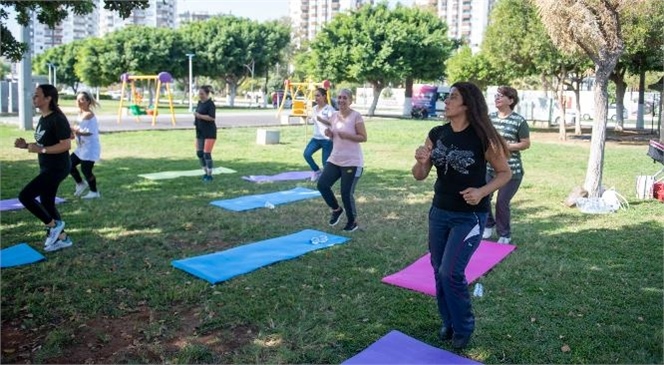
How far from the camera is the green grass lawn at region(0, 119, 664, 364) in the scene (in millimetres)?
3771

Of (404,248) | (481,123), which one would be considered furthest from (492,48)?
(481,123)

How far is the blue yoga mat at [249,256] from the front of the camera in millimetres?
5191

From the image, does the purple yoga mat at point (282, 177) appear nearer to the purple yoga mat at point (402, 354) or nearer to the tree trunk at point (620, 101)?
the purple yoga mat at point (402, 354)

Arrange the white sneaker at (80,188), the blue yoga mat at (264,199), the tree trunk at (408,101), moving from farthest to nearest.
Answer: the tree trunk at (408,101) → the white sneaker at (80,188) → the blue yoga mat at (264,199)

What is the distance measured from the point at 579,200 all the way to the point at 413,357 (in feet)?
19.5

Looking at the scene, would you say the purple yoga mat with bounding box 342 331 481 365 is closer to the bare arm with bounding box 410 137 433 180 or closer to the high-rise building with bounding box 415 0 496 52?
the bare arm with bounding box 410 137 433 180

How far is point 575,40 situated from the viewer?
890 centimetres

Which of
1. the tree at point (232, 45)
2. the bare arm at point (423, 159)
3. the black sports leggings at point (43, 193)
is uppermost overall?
the tree at point (232, 45)

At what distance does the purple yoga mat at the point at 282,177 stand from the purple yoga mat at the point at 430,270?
531 centimetres

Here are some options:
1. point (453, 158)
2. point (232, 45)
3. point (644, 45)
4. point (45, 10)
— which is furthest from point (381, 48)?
point (453, 158)

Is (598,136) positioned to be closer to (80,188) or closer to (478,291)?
(478,291)

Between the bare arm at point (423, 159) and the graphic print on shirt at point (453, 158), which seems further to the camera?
the bare arm at point (423, 159)

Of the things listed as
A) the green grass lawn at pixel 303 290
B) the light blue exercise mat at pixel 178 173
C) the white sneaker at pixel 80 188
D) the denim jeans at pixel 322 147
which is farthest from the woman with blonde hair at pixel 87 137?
the denim jeans at pixel 322 147

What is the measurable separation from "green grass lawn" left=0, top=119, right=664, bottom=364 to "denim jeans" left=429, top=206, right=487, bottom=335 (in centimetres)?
30
